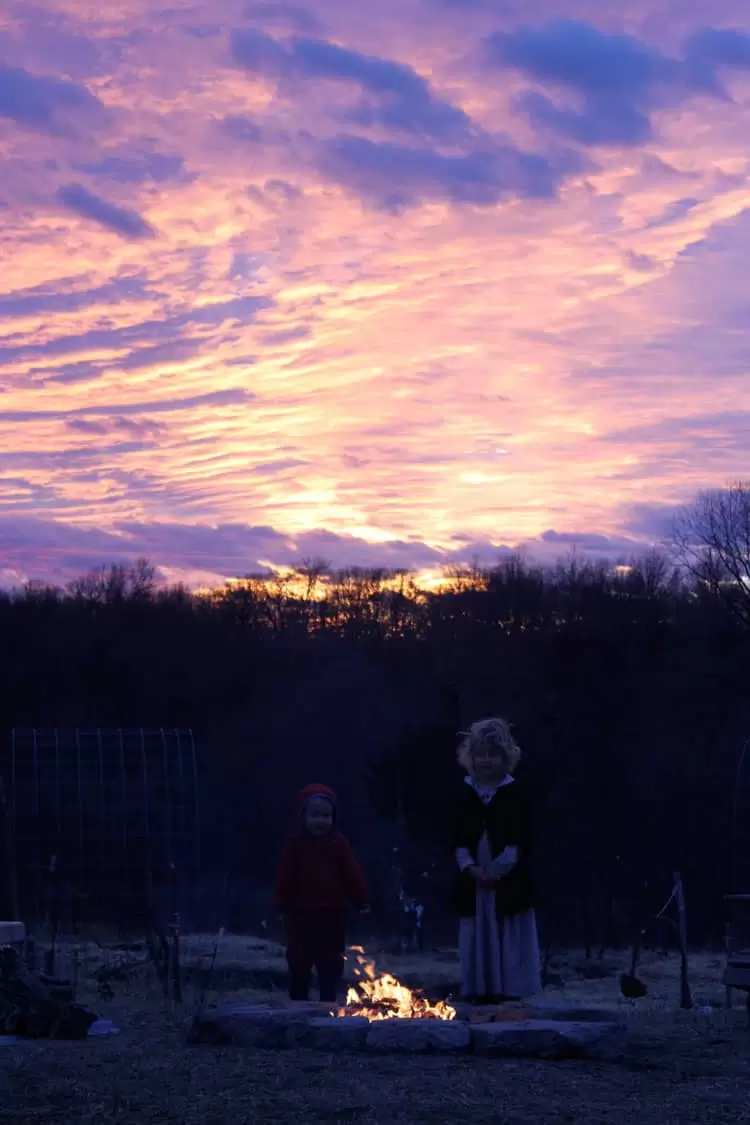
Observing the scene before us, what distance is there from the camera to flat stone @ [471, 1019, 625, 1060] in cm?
646

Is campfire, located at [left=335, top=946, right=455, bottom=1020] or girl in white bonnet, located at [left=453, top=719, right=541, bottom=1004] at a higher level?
girl in white bonnet, located at [left=453, top=719, right=541, bottom=1004]

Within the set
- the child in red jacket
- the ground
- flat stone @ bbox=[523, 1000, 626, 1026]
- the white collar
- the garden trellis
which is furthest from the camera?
the garden trellis

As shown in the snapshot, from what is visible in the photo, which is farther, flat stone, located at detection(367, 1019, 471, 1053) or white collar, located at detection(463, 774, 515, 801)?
white collar, located at detection(463, 774, 515, 801)

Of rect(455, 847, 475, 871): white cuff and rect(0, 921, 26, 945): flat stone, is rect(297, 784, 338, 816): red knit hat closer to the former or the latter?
rect(455, 847, 475, 871): white cuff

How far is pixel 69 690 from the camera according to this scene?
127 feet

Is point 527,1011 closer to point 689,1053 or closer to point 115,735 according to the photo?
point 689,1053

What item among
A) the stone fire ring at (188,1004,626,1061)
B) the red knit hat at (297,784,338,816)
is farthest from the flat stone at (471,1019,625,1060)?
the red knit hat at (297,784,338,816)

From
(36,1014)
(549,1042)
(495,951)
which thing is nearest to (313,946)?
(495,951)

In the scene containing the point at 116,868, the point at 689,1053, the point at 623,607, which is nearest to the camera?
the point at 689,1053

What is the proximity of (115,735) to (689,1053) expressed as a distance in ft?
22.5

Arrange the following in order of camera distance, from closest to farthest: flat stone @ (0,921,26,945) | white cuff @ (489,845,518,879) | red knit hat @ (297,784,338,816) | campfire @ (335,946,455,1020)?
campfire @ (335,946,455,1020) < white cuff @ (489,845,518,879) < flat stone @ (0,921,26,945) < red knit hat @ (297,784,338,816)

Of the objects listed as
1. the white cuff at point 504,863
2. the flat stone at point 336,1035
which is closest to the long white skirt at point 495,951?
the white cuff at point 504,863

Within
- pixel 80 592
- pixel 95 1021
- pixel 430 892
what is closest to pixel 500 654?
pixel 430 892

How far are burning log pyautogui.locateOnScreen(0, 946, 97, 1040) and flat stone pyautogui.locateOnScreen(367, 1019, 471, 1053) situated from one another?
175cm
